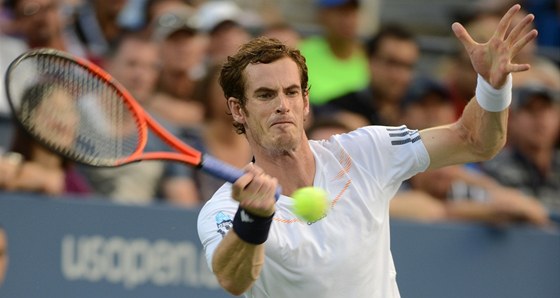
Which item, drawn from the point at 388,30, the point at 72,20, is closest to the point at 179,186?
the point at 72,20

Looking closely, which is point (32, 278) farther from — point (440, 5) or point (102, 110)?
point (440, 5)

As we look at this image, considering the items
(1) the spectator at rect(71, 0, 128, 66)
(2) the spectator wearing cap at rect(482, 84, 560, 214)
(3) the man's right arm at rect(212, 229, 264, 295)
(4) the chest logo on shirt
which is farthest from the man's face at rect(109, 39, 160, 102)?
(3) the man's right arm at rect(212, 229, 264, 295)

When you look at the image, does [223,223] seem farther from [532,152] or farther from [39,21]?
[532,152]

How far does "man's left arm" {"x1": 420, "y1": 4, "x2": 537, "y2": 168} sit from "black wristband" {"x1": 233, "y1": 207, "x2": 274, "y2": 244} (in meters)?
0.99

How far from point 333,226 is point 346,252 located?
111 millimetres

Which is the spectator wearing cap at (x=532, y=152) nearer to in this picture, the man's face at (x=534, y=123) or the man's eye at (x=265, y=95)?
the man's face at (x=534, y=123)

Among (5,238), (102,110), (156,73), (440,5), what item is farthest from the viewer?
(440,5)

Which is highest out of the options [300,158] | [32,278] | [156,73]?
[300,158]

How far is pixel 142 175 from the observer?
7254mm

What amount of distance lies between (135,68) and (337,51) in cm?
179

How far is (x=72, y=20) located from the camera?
8.14 m

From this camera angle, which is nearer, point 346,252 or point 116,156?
point 346,252

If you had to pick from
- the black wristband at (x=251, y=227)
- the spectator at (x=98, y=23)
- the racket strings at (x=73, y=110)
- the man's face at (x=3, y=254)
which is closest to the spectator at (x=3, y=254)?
the man's face at (x=3, y=254)

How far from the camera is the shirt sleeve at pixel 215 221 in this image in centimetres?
414
